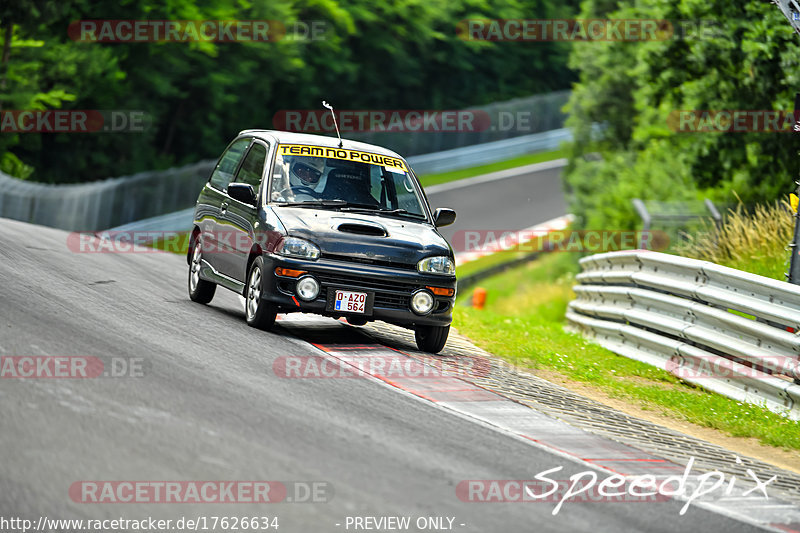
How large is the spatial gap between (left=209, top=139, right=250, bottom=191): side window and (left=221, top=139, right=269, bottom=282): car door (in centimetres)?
22

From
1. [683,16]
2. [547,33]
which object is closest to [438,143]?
[547,33]

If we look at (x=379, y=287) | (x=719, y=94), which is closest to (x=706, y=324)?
(x=379, y=287)

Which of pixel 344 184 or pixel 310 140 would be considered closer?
pixel 344 184

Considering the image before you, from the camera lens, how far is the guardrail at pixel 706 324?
1036cm

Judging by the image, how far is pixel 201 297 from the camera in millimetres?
12461

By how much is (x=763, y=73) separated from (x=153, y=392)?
46.7 ft

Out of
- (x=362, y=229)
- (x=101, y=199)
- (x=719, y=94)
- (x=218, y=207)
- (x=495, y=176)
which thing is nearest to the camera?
(x=362, y=229)

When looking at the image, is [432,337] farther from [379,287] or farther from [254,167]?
[254,167]

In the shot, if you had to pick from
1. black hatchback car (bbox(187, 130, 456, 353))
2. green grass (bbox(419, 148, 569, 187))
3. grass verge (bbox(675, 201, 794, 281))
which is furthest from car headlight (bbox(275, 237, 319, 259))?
green grass (bbox(419, 148, 569, 187))

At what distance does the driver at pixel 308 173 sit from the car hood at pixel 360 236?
1.35 feet

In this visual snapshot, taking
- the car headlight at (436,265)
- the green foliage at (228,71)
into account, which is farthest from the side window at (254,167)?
the green foliage at (228,71)

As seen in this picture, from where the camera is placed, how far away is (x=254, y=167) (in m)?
11.6

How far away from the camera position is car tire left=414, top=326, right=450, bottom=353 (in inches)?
432

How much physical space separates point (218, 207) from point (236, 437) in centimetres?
593
